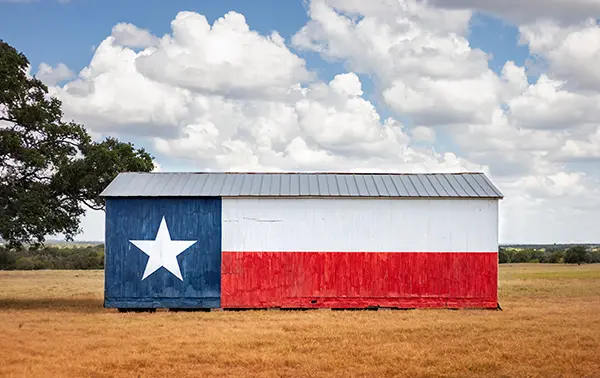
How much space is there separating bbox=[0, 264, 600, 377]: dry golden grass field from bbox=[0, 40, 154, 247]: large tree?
12.6ft

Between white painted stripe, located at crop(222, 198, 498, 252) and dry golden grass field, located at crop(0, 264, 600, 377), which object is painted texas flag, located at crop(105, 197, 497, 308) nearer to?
white painted stripe, located at crop(222, 198, 498, 252)

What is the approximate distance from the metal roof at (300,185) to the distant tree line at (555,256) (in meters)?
65.7

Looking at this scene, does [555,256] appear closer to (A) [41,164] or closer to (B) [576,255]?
(B) [576,255]

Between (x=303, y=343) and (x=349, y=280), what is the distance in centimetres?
934

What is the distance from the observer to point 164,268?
29156mm

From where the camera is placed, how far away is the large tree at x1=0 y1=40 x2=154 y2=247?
31.5 meters

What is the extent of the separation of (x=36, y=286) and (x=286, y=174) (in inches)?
932

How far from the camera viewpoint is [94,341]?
67.1 ft

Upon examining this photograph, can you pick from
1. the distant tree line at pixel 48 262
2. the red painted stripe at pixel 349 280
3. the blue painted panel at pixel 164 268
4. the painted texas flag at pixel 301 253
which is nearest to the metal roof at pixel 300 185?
the painted texas flag at pixel 301 253

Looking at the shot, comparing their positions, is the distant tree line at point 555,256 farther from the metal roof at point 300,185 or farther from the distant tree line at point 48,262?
the metal roof at point 300,185

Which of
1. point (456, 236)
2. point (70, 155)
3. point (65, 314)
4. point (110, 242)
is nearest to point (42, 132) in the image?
point (70, 155)

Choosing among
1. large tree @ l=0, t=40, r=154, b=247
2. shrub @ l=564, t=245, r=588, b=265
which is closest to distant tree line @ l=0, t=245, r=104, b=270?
large tree @ l=0, t=40, r=154, b=247

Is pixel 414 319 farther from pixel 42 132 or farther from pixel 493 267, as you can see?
pixel 42 132

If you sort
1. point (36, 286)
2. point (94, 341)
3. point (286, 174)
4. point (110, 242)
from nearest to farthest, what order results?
point (94, 341), point (110, 242), point (286, 174), point (36, 286)
